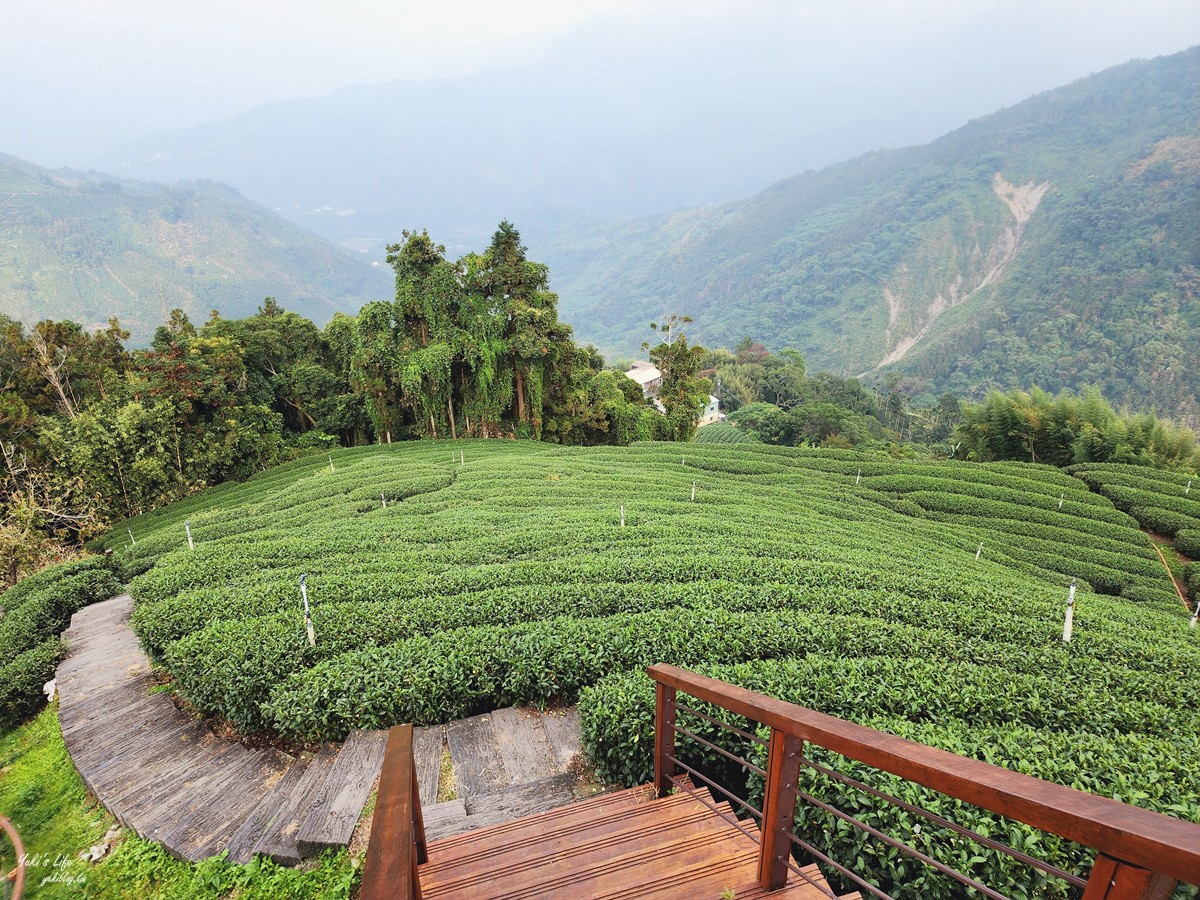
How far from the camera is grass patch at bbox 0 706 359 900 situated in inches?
158

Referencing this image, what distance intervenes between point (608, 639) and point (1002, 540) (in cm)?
1670

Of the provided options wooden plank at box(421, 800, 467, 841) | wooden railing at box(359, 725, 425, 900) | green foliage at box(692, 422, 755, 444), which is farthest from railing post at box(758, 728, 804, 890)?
green foliage at box(692, 422, 755, 444)

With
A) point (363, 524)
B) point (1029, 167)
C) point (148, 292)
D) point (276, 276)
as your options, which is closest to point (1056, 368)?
point (363, 524)

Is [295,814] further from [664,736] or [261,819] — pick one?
[664,736]

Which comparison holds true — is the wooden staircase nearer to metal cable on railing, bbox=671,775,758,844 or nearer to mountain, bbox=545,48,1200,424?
metal cable on railing, bbox=671,775,758,844

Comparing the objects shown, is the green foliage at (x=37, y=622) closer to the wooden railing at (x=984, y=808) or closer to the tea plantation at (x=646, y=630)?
the tea plantation at (x=646, y=630)

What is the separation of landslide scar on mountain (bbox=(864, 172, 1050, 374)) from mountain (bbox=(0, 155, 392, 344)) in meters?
146

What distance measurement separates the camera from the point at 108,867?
14.5 ft

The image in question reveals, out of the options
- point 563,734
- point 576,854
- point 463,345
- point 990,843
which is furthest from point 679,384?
point 990,843

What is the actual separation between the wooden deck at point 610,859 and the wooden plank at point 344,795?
1.32m

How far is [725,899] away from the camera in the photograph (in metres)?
2.41

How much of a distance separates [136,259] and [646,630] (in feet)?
509

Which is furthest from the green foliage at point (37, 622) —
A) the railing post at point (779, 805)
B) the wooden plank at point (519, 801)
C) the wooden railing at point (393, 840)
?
the railing post at point (779, 805)

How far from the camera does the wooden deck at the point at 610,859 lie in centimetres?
263
